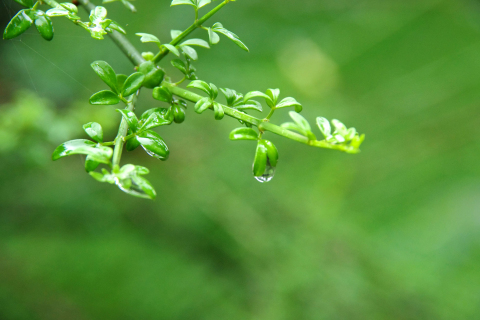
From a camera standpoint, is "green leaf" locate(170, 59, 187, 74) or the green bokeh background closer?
"green leaf" locate(170, 59, 187, 74)

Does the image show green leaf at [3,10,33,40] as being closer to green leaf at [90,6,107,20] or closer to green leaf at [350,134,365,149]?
green leaf at [90,6,107,20]

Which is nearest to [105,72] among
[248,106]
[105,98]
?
[105,98]

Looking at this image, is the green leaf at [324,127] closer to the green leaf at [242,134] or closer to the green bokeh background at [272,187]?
the green leaf at [242,134]

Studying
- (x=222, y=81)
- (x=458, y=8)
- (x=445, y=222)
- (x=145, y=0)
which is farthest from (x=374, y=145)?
(x=145, y=0)

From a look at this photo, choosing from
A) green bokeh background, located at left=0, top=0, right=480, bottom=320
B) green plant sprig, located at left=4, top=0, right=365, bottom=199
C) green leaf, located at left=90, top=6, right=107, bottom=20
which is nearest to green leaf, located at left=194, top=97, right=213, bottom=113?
green plant sprig, located at left=4, top=0, right=365, bottom=199

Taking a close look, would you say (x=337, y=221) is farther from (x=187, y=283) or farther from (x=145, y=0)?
(x=145, y=0)

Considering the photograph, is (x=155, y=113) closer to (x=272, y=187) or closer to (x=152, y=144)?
(x=152, y=144)

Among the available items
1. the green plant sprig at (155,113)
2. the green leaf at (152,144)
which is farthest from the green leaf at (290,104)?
the green leaf at (152,144)
